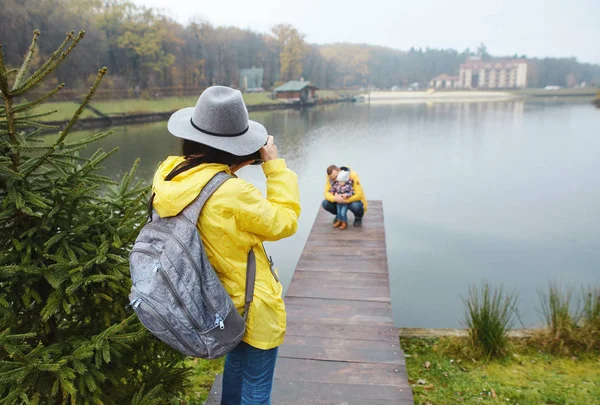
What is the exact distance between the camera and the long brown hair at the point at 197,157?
49.0 inches

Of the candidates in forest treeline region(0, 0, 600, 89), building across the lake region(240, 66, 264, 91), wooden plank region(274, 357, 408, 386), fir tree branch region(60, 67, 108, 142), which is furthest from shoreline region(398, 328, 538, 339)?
building across the lake region(240, 66, 264, 91)

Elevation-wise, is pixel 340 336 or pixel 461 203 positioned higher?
pixel 340 336

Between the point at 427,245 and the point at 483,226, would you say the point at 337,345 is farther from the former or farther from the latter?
the point at 483,226

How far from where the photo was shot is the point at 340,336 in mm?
2928

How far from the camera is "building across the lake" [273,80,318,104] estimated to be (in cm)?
3909

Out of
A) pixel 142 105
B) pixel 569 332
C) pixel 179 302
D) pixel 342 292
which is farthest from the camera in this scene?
pixel 142 105

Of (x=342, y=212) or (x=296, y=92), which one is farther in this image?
(x=296, y=92)

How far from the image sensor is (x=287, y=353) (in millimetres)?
2693

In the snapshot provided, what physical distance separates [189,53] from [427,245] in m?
32.5

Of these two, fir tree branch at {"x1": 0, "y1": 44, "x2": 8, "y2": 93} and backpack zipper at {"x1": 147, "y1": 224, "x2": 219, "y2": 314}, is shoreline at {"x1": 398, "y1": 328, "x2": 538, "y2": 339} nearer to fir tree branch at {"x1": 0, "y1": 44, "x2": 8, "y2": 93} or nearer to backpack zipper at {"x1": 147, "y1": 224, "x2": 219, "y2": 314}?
backpack zipper at {"x1": 147, "y1": 224, "x2": 219, "y2": 314}

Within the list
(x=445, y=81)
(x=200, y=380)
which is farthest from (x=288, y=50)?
(x=445, y=81)

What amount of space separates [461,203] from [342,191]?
173 inches

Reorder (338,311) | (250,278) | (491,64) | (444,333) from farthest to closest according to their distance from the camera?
(491,64) < (444,333) < (338,311) < (250,278)

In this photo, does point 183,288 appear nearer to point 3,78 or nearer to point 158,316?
point 158,316
